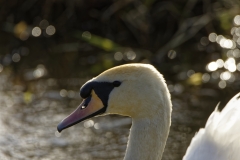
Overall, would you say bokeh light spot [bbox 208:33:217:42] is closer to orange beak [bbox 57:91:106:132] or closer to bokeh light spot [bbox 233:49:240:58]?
bokeh light spot [bbox 233:49:240:58]

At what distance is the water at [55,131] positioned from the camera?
6.04 m

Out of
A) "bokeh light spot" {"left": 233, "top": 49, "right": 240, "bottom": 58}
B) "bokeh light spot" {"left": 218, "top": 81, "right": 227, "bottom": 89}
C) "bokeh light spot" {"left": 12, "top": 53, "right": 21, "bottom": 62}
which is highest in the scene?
"bokeh light spot" {"left": 12, "top": 53, "right": 21, "bottom": 62}

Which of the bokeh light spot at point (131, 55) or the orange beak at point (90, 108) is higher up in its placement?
the bokeh light spot at point (131, 55)

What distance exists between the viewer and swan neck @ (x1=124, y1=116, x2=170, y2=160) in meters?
4.17

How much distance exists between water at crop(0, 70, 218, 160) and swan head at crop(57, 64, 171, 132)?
1.77 meters

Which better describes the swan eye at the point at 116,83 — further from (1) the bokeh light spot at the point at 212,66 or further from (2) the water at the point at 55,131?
(1) the bokeh light spot at the point at 212,66

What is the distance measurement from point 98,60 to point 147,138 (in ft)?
12.7

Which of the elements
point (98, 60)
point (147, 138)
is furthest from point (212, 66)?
point (147, 138)

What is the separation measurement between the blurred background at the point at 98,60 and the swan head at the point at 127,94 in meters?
1.79

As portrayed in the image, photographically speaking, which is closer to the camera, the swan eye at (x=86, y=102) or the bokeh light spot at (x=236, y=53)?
the swan eye at (x=86, y=102)

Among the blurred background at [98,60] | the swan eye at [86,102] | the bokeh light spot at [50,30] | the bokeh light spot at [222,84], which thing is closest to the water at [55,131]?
the blurred background at [98,60]

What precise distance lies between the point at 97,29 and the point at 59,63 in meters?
0.95

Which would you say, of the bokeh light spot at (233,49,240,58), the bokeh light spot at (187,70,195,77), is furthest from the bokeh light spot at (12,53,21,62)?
the bokeh light spot at (233,49,240,58)

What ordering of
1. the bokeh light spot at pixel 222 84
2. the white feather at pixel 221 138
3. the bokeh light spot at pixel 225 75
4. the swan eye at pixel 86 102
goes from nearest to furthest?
the swan eye at pixel 86 102 < the white feather at pixel 221 138 < the bokeh light spot at pixel 222 84 < the bokeh light spot at pixel 225 75
